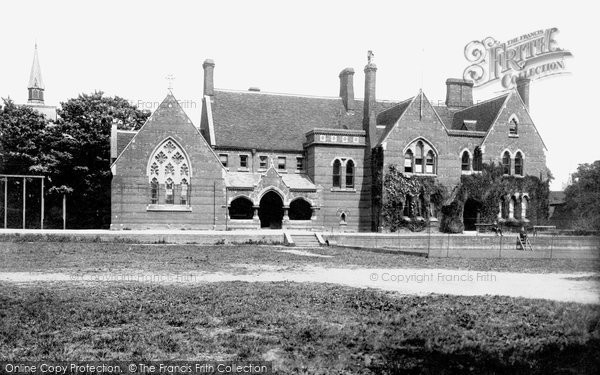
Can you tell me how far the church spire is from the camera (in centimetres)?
8759

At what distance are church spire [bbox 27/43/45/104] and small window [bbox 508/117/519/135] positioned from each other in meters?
72.6

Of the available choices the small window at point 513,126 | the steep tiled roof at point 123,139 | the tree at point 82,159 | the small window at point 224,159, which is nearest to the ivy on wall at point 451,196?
the small window at point 513,126

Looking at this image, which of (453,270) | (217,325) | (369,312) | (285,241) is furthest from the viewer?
(285,241)

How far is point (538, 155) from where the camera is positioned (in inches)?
1752

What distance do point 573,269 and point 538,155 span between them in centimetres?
2796

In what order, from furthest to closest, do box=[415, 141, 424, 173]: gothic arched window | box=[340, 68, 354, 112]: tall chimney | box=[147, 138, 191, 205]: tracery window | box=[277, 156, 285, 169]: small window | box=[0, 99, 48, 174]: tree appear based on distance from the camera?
box=[340, 68, 354, 112]: tall chimney → box=[0, 99, 48, 174]: tree → box=[277, 156, 285, 169]: small window → box=[415, 141, 424, 173]: gothic arched window → box=[147, 138, 191, 205]: tracery window

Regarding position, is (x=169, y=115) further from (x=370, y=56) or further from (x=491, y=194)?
(x=491, y=194)

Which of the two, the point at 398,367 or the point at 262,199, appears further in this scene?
the point at 262,199

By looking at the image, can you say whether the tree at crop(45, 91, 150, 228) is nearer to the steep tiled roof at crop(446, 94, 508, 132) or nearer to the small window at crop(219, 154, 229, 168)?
the small window at crop(219, 154, 229, 168)

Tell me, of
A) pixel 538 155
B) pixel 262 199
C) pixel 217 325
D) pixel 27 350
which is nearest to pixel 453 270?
pixel 217 325

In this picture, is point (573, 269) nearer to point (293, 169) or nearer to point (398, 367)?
point (398, 367)

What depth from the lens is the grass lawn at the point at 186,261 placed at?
1711 cm

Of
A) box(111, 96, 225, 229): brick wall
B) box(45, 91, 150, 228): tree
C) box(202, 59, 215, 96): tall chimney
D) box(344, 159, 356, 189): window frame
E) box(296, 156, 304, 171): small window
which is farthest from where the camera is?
box(45, 91, 150, 228): tree

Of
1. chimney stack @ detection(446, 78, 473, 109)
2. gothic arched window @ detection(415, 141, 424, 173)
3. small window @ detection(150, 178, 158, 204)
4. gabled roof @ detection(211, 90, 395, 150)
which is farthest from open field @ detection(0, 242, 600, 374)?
chimney stack @ detection(446, 78, 473, 109)
